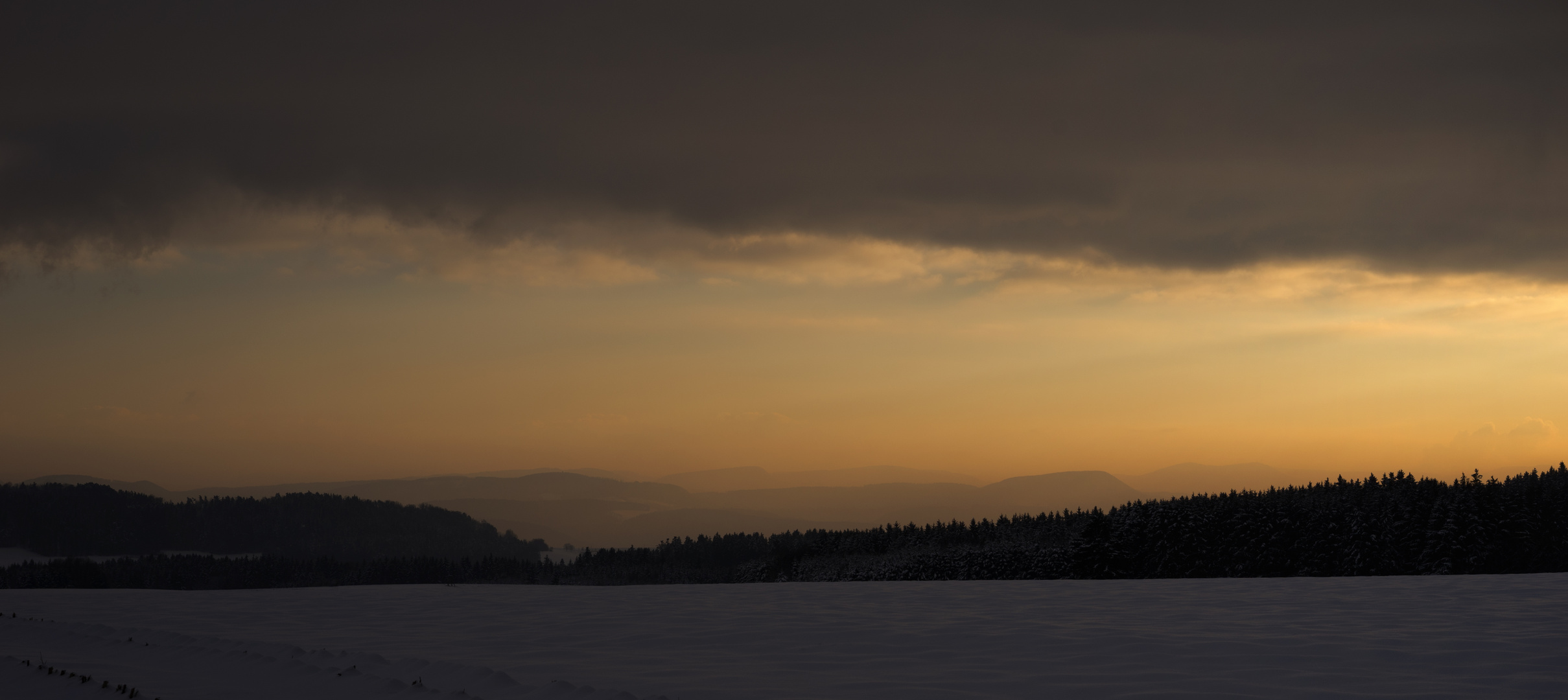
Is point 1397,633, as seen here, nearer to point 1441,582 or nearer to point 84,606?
point 1441,582

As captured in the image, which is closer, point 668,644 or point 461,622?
point 668,644

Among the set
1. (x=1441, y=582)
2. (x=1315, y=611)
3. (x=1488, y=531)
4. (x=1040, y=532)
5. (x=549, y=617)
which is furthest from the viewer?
(x=1040, y=532)

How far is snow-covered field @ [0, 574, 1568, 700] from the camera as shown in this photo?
517 inches

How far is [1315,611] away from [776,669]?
1449 cm

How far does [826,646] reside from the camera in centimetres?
1752

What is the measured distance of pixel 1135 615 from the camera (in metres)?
22.4

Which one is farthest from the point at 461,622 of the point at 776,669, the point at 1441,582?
the point at 1441,582

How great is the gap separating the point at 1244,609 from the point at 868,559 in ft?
448

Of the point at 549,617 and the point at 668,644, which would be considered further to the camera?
the point at 549,617

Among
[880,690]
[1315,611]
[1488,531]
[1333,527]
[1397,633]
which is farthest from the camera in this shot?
[1333,527]

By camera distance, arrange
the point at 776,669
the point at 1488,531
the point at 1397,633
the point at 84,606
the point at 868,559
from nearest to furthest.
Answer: the point at 776,669
the point at 1397,633
the point at 84,606
the point at 1488,531
the point at 868,559

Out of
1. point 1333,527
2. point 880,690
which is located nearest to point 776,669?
point 880,690

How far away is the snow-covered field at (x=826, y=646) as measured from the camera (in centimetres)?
1312

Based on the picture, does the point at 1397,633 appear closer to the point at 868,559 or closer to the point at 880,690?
the point at 880,690
